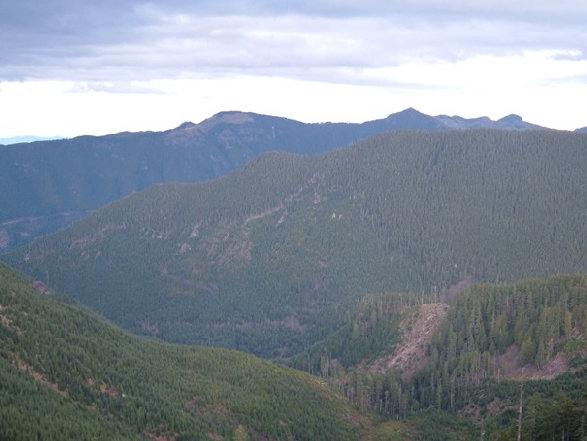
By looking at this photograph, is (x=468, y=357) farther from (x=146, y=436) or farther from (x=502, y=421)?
(x=146, y=436)

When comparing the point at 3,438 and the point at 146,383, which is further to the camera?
the point at 146,383

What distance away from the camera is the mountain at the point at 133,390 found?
104 meters

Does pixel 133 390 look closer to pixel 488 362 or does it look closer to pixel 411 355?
pixel 488 362

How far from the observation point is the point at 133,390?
417 feet

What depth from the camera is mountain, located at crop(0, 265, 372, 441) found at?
103875mm

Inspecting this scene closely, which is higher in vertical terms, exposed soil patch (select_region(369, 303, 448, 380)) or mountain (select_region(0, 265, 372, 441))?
mountain (select_region(0, 265, 372, 441))

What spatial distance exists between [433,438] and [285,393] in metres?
33.6

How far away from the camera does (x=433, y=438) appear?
463ft

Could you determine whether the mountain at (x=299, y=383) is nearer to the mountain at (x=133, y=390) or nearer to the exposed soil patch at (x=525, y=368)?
the mountain at (x=133, y=390)

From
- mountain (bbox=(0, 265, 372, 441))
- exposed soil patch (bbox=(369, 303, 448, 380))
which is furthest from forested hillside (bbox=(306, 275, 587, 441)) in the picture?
mountain (bbox=(0, 265, 372, 441))

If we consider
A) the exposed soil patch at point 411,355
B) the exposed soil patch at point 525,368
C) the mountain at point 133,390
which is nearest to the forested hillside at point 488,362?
the exposed soil patch at point 525,368

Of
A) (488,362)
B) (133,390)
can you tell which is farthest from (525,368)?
(133,390)

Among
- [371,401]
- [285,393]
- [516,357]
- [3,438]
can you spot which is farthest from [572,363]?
[3,438]

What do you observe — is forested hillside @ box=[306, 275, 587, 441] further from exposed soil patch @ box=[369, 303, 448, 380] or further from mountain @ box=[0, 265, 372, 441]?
mountain @ box=[0, 265, 372, 441]
